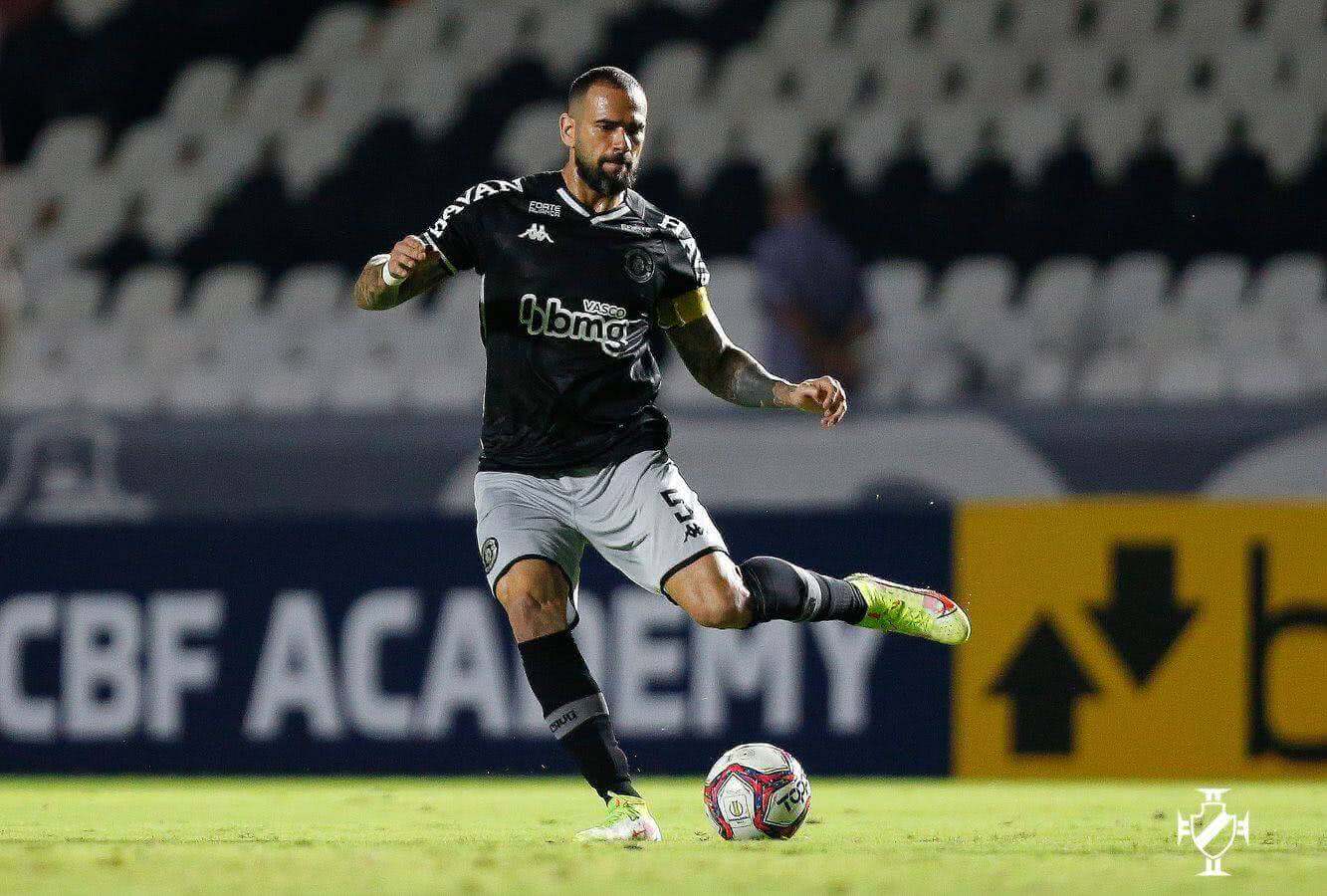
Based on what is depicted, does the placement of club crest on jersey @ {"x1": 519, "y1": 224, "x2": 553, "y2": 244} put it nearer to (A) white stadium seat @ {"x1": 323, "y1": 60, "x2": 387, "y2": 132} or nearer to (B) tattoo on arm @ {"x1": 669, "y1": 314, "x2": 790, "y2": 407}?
(B) tattoo on arm @ {"x1": 669, "y1": 314, "x2": 790, "y2": 407}

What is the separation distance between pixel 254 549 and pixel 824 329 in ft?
10.8

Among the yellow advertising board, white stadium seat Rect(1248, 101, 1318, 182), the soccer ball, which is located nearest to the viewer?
the soccer ball

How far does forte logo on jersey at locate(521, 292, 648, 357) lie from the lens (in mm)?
6047

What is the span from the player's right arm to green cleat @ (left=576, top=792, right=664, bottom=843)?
1.56m

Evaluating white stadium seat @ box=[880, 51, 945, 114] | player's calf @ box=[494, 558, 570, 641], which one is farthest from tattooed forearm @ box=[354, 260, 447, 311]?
white stadium seat @ box=[880, 51, 945, 114]

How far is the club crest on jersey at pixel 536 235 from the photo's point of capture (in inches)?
239

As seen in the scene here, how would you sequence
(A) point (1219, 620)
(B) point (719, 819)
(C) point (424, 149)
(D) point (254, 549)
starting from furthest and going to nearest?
(C) point (424, 149)
(D) point (254, 549)
(A) point (1219, 620)
(B) point (719, 819)

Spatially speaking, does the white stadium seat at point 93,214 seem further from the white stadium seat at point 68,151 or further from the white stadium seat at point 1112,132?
the white stadium seat at point 1112,132

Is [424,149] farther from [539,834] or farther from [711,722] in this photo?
[539,834]

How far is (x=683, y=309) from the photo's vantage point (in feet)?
21.0

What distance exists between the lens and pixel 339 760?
920 cm

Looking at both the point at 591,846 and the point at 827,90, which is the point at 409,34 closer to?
the point at 827,90

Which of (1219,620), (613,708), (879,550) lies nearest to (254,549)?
(613,708)

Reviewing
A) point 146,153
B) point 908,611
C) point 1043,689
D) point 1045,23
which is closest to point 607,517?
point 908,611
